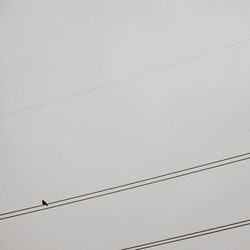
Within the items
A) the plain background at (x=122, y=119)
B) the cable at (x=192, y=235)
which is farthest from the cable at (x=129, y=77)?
the cable at (x=192, y=235)

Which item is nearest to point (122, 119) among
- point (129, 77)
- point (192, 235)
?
point (129, 77)

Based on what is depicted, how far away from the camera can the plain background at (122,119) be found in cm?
166

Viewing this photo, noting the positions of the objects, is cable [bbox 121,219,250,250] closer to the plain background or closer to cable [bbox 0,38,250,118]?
the plain background

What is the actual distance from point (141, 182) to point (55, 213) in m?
0.46

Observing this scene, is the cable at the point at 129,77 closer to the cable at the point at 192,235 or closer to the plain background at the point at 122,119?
the plain background at the point at 122,119

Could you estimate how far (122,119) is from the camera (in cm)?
174

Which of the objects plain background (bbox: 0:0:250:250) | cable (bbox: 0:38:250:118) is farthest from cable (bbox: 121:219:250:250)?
cable (bbox: 0:38:250:118)

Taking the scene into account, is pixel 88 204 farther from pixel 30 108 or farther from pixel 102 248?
pixel 30 108

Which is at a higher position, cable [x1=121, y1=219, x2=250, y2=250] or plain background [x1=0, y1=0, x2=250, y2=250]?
plain background [x1=0, y1=0, x2=250, y2=250]

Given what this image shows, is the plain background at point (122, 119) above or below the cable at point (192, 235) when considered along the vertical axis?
above

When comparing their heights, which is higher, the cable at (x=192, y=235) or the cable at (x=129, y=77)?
the cable at (x=129, y=77)

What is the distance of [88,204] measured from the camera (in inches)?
70.7

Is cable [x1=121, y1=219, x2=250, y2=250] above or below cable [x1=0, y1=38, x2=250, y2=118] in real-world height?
below

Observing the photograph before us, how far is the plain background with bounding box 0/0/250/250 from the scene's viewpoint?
166 centimetres
